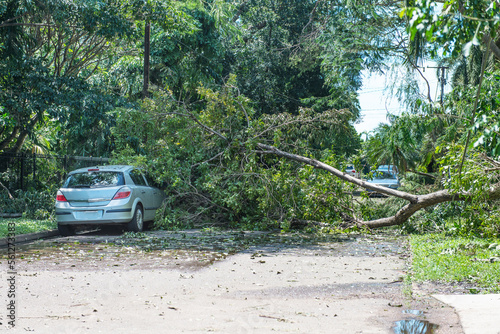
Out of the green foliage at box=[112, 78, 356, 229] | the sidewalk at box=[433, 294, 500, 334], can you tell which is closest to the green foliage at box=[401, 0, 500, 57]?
the sidewalk at box=[433, 294, 500, 334]

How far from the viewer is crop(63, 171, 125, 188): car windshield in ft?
42.9

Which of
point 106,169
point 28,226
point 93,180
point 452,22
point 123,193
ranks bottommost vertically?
point 28,226

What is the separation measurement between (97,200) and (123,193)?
0.65 m

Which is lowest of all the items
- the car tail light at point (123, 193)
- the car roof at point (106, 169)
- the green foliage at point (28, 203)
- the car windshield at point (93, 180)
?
the green foliage at point (28, 203)

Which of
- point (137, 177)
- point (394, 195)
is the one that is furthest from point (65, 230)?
point (394, 195)

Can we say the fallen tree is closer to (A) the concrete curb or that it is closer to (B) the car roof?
(B) the car roof

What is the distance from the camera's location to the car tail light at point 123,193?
42.5 feet

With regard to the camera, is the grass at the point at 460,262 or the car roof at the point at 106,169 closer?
the grass at the point at 460,262

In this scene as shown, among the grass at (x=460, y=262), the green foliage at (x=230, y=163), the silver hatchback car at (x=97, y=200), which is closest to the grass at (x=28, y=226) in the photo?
the silver hatchback car at (x=97, y=200)

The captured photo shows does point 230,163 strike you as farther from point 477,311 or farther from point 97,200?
point 477,311

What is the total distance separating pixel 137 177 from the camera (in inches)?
566

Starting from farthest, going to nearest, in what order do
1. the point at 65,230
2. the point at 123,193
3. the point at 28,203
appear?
the point at 28,203 → the point at 65,230 → the point at 123,193

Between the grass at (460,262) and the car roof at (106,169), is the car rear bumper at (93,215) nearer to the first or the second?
the car roof at (106,169)

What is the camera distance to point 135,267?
866cm
